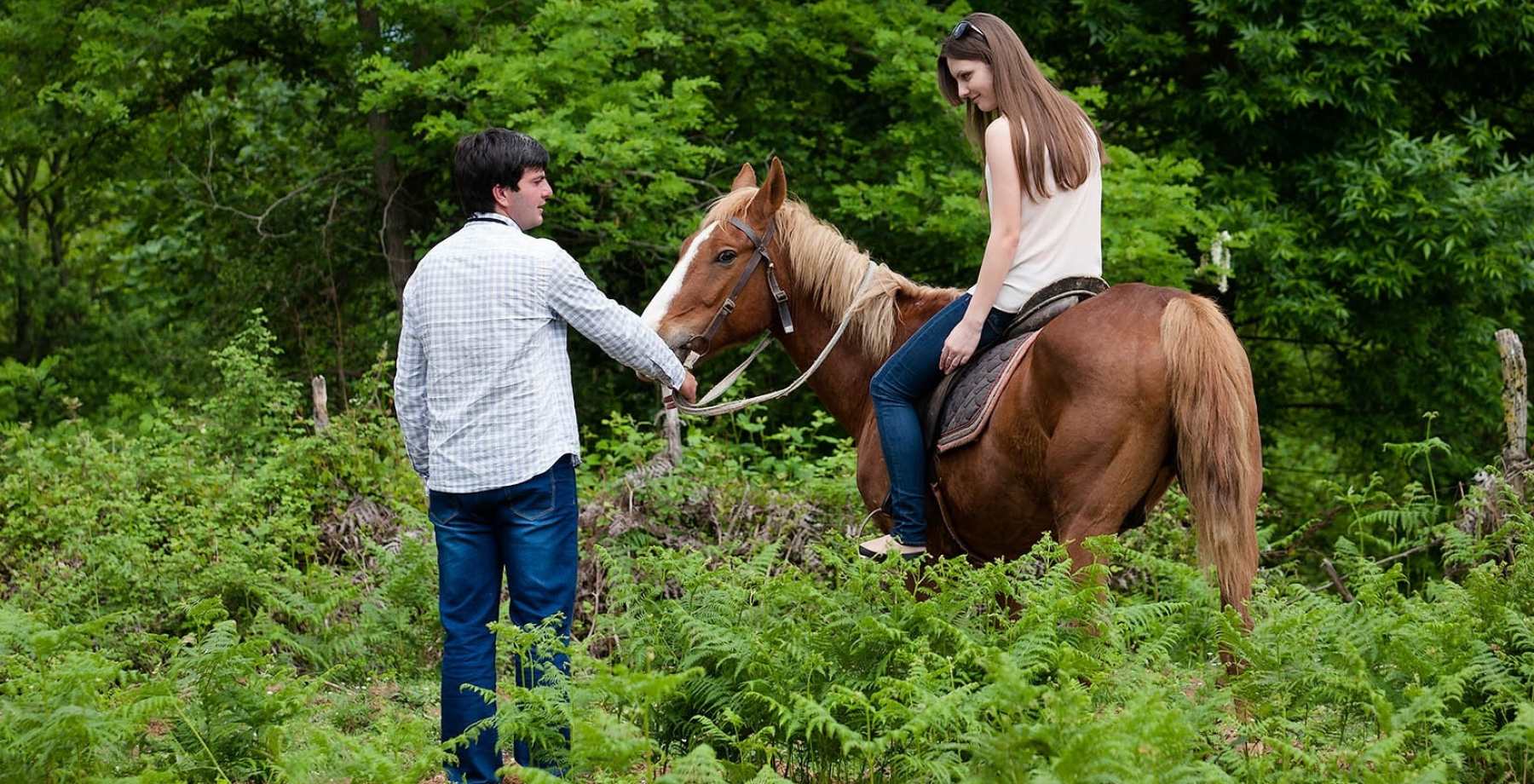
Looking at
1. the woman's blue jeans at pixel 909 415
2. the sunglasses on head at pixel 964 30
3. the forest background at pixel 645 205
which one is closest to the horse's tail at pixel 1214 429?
the woman's blue jeans at pixel 909 415

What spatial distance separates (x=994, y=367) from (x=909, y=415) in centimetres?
41

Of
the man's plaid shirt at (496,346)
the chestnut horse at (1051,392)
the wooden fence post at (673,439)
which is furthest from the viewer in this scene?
the wooden fence post at (673,439)

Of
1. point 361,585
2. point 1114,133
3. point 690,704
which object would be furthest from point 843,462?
point 1114,133

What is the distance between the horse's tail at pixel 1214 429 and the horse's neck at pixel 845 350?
1.48 metres

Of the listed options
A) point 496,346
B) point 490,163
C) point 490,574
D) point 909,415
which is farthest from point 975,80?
point 490,574

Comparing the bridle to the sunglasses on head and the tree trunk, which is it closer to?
the sunglasses on head

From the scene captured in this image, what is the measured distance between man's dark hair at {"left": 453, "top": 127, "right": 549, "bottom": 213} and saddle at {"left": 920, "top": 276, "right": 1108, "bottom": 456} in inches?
71.1

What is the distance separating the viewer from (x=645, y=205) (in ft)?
39.4

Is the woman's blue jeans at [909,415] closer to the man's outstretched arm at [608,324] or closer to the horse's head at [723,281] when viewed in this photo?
the horse's head at [723,281]

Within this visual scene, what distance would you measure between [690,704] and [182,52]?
409 inches

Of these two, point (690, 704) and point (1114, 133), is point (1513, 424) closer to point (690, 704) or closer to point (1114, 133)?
point (690, 704)

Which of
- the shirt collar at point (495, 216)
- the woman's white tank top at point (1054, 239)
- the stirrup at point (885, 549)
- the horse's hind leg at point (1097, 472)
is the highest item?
the shirt collar at point (495, 216)

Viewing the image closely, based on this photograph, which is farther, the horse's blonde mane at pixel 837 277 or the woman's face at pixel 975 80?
the horse's blonde mane at pixel 837 277

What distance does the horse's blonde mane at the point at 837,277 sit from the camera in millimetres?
6031
